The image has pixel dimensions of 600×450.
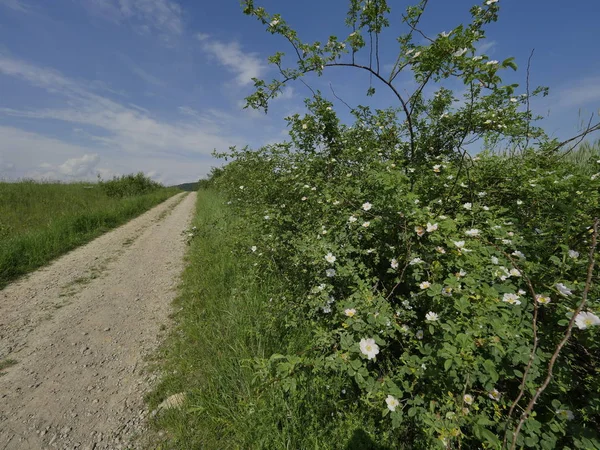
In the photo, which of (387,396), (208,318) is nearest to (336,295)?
(387,396)

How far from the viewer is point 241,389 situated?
1.95m

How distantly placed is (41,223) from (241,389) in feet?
28.5

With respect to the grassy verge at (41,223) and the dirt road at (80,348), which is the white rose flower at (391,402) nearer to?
the dirt road at (80,348)

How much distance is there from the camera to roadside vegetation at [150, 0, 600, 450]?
1302 millimetres

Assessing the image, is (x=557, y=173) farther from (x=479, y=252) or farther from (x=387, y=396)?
(x=387, y=396)

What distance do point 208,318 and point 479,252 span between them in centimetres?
274

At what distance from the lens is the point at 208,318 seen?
9.84 ft

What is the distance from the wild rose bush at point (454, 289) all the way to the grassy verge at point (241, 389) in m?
0.11

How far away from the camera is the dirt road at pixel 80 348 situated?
191 cm

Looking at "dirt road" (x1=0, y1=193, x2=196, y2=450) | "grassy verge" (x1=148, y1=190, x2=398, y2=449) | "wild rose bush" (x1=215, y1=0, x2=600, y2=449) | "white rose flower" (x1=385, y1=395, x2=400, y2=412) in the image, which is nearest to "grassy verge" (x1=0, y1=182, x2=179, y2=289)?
"dirt road" (x1=0, y1=193, x2=196, y2=450)

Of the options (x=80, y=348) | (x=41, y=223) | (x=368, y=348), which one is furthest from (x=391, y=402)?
(x=41, y=223)

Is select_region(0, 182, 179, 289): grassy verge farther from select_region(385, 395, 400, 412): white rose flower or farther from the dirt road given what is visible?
select_region(385, 395, 400, 412): white rose flower

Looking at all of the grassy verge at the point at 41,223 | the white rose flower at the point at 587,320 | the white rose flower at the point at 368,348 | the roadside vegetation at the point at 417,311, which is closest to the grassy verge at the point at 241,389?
the roadside vegetation at the point at 417,311

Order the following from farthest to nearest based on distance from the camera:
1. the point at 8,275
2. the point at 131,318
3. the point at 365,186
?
the point at 8,275, the point at 131,318, the point at 365,186
